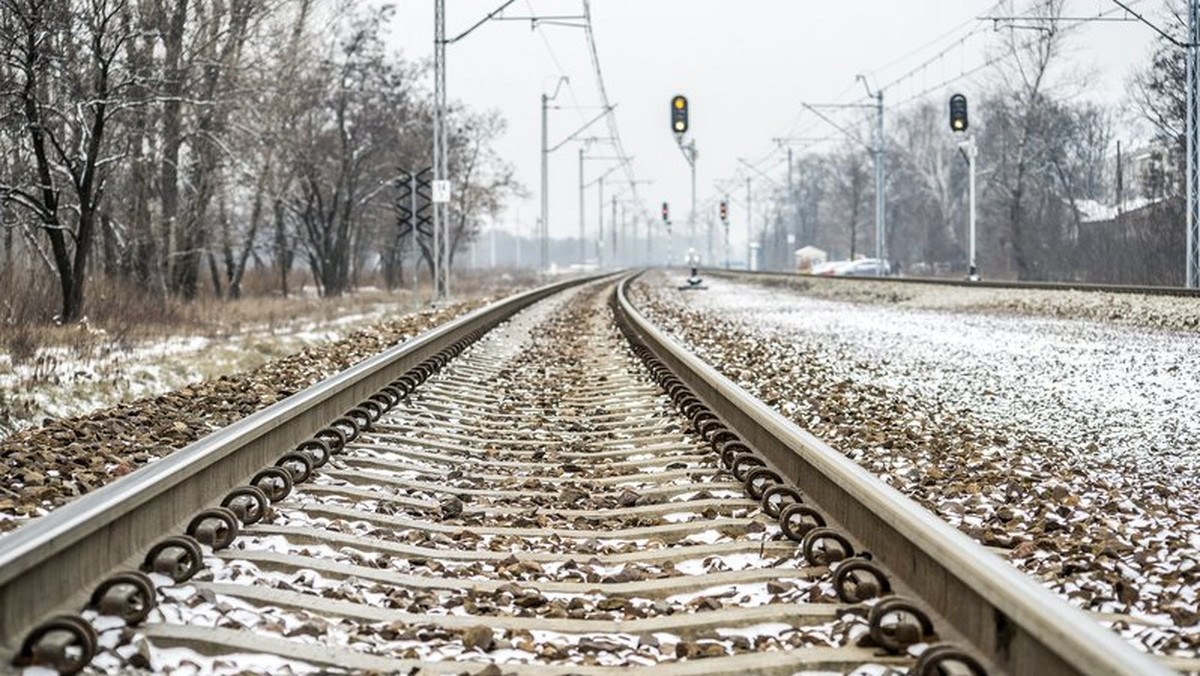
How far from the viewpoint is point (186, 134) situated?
24.5 meters

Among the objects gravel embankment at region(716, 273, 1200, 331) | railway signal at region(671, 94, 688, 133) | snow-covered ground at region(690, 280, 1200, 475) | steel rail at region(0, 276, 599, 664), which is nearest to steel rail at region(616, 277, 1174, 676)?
steel rail at region(0, 276, 599, 664)

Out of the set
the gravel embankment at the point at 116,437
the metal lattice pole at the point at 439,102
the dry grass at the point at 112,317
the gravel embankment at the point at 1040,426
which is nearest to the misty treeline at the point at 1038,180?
the metal lattice pole at the point at 439,102

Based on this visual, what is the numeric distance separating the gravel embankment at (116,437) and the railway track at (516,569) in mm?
786

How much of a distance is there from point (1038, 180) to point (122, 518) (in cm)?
6387

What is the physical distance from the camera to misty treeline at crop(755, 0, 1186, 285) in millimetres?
39156

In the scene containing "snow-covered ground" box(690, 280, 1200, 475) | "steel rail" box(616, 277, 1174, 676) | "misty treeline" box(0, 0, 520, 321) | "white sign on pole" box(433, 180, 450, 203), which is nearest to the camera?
"steel rail" box(616, 277, 1174, 676)

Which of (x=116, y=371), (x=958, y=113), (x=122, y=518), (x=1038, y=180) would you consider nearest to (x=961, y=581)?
(x=122, y=518)

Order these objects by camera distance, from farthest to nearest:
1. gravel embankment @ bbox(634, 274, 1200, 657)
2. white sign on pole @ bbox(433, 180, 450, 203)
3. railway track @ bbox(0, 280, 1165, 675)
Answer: white sign on pole @ bbox(433, 180, 450, 203) → gravel embankment @ bbox(634, 274, 1200, 657) → railway track @ bbox(0, 280, 1165, 675)

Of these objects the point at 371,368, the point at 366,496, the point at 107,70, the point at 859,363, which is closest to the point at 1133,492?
the point at 366,496

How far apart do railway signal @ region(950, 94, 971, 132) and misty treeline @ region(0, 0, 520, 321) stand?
1733 cm

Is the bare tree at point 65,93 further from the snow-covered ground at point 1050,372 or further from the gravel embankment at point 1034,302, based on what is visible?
the gravel embankment at point 1034,302

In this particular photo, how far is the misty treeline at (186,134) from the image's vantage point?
59.5 ft

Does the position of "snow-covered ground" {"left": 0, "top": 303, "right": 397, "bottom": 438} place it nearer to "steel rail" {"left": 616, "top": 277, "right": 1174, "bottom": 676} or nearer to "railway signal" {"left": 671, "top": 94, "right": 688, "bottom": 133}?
"steel rail" {"left": 616, "top": 277, "right": 1174, "bottom": 676}

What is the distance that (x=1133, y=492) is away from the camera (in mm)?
6074
